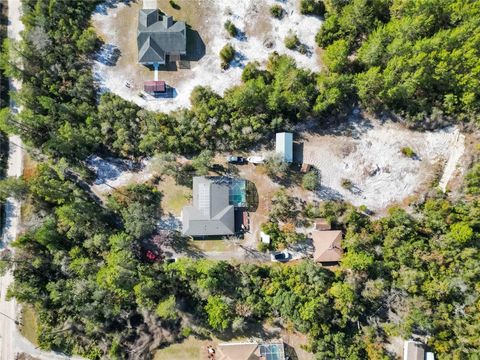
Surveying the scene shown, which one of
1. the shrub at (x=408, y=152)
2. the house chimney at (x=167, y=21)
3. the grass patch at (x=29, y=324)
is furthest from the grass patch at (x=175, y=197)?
the shrub at (x=408, y=152)

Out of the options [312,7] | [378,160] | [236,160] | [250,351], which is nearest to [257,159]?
[236,160]

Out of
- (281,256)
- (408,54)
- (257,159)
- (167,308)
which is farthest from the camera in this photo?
(257,159)

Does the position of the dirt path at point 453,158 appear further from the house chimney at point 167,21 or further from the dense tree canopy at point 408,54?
the house chimney at point 167,21

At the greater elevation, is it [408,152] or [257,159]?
[408,152]

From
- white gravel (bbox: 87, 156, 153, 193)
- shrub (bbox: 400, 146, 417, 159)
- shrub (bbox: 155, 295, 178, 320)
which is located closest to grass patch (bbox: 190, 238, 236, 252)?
shrub (bbox: 155, 295, 178, 320)

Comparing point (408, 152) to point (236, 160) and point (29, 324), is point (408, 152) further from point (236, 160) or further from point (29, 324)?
point (29, 324)

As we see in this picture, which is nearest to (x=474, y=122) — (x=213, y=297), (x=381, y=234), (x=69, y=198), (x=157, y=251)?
(x=381, y=234)

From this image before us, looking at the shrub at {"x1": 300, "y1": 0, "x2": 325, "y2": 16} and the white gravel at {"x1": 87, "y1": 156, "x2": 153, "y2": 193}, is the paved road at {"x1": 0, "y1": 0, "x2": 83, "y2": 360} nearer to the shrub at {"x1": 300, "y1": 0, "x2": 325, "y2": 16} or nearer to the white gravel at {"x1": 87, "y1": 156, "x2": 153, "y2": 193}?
the white gravel at {"x1": 87, "y1": 156, "x2": 153, "y2": 193}
